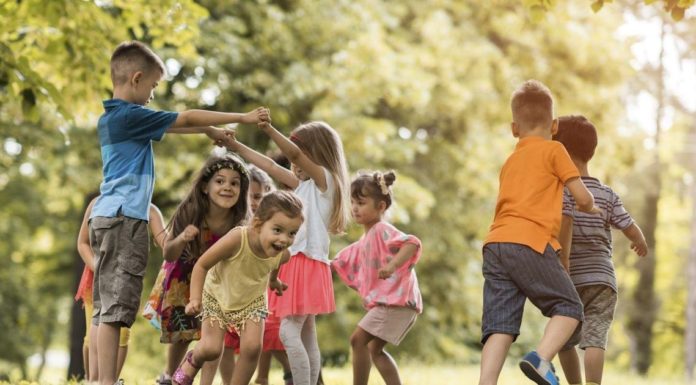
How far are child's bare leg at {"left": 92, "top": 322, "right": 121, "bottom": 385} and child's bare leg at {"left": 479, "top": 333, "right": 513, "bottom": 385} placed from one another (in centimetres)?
A: 216

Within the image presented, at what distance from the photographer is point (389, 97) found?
16688mm

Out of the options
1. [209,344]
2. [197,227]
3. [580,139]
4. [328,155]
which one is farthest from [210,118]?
[580,139]

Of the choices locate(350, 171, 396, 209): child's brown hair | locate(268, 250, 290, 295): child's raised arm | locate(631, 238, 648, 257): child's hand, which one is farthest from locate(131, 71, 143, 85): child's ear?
locate(631, 238, 648, 257): child's hand

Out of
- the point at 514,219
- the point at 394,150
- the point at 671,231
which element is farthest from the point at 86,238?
the point at 671,231

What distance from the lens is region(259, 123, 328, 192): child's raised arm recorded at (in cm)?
630

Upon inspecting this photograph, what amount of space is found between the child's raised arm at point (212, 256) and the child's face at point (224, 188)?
76 centimetres

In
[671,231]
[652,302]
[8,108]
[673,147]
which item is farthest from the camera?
[671,231]

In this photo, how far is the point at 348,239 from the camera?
17.3 m

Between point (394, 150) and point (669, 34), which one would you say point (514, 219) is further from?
point (669, 34)

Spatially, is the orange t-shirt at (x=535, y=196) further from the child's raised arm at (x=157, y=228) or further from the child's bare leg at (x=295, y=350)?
the child's raised arm at (x=157, y=228)

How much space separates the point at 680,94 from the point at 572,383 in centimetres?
2279

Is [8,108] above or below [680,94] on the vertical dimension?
below

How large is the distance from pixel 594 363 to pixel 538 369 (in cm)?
134

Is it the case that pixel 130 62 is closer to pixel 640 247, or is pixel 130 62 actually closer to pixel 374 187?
pixel 374 187
